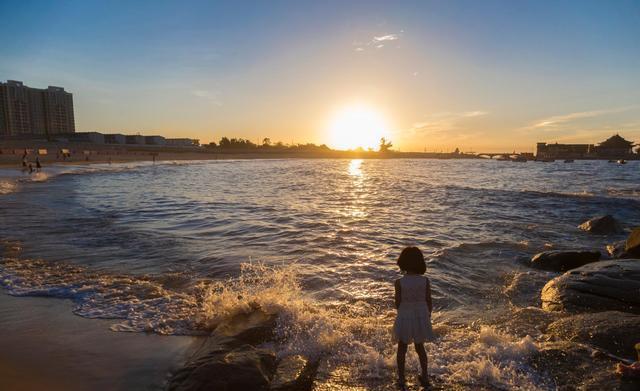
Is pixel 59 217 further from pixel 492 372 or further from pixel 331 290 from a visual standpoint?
pixel 492 372

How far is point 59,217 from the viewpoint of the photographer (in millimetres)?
16125

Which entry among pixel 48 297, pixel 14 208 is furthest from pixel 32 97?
pixel 48 297

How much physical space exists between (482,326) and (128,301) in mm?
6580

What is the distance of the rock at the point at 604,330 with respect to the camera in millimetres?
5007

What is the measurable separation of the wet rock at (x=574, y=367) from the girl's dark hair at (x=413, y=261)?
Answer: 2131 millimetres

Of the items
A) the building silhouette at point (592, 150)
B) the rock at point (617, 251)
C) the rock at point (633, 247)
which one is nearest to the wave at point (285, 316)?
the rock at point (633, 247)

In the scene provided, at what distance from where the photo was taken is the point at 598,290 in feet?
23.0

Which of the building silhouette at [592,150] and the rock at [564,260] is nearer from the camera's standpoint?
the rock at [564,260]

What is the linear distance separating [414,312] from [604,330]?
320cm

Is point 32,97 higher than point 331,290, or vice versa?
point 32,97

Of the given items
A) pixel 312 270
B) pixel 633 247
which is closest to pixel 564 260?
pixel 633 247

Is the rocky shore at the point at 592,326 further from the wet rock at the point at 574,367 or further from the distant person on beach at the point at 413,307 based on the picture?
the distant person on beach at the point at 413,307

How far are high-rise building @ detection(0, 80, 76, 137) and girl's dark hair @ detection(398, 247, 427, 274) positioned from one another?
15339cm

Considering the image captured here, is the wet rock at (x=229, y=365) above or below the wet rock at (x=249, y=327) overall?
above
